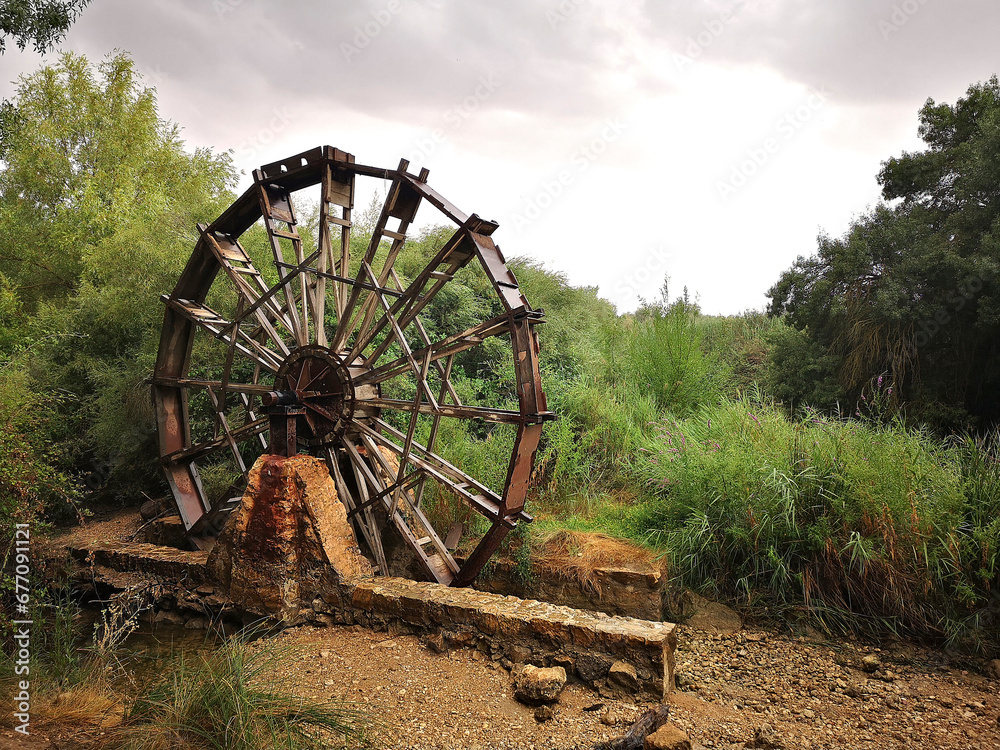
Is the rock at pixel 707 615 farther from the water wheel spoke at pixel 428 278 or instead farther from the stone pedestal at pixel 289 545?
the water wheel spoke at pixel 428 278

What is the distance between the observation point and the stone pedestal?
14.6ft

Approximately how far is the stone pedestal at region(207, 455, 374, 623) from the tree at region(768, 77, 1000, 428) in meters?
5.95

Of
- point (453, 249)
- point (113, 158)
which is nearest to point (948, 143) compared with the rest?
point (453, 249)

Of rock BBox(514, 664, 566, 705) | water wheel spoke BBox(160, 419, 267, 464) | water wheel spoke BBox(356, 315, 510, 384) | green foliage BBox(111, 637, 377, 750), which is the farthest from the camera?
water wheel spoke BBox(160, 419, 267, 464)

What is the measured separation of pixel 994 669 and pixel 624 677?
2.36m

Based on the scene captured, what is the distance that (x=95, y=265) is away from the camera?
26.2 ft

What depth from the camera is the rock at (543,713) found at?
320 cm

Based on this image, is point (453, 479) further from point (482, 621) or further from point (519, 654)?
point (519, 654)

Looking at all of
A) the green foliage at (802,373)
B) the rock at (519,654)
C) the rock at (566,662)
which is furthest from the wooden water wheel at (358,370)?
the green foliage at (802,373)

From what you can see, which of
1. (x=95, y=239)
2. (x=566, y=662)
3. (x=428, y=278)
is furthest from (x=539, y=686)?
(x=95, y=239)

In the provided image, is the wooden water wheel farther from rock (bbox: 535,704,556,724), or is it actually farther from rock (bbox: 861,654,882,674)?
rock (bbox: 861,654,882,674)

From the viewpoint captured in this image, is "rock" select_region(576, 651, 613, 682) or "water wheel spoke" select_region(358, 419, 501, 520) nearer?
"rock" select_region(576, 651, 613, 682)

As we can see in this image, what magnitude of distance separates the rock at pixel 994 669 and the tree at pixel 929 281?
12.4ft

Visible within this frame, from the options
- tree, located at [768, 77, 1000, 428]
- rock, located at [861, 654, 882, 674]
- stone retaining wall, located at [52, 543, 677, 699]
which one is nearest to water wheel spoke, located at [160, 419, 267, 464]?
stone retaining wall, located at [52, 543, 677, 699]
